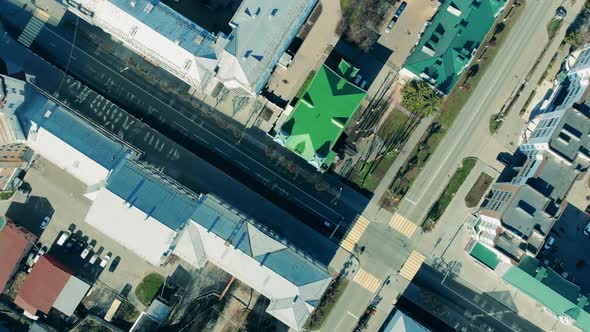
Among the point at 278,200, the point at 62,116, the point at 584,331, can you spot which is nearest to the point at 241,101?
the point at 278,200

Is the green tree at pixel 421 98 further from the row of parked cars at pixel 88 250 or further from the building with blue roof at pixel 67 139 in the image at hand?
the row of parked cars at pixel 88 250

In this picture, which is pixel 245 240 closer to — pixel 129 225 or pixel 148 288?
pixel 129 225

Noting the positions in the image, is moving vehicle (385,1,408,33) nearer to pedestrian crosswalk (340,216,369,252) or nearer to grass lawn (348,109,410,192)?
grass lawn (348,109,410,192)

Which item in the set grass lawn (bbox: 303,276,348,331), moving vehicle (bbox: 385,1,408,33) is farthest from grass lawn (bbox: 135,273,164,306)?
moving vehicle (bbox: 385,1,408,33)

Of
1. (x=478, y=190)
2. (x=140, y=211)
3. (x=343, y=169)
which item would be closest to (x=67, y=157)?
(x=140, y=211)

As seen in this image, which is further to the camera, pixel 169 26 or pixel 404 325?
pixel 404 325

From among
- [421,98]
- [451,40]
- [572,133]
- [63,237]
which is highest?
[451,40]

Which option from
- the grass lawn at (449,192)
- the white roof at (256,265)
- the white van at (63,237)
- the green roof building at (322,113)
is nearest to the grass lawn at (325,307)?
the white roof at (256,265)
